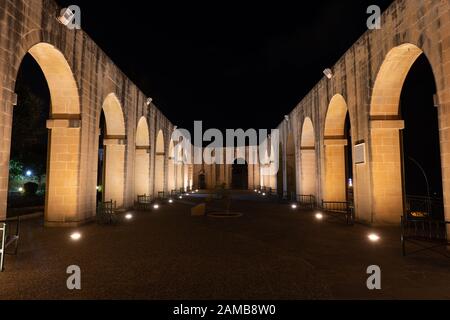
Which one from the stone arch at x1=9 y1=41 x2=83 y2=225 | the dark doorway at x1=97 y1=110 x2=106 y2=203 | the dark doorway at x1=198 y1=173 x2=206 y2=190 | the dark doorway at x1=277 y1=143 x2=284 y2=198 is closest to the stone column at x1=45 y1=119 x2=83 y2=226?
the stone arch at x1=9 y1=41 x2=83 y2=225

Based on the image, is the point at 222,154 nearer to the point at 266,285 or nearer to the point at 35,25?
the point at 35,25

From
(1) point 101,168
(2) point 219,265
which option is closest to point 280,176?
(1) point 101,168

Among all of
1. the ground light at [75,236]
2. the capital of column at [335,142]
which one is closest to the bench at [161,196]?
the capital of column at [335,142]

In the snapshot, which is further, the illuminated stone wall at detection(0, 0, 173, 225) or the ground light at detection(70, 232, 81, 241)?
the ground light at detection(70, 232, 81, 241)

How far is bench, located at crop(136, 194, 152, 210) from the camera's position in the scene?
17.0 meters

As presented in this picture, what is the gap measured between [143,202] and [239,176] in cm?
3095

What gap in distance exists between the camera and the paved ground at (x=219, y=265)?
4.49 metres

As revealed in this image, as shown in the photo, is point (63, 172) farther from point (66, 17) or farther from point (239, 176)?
point (239, 176)

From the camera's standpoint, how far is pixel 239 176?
1949 inches

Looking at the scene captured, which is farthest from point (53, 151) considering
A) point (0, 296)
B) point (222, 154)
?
point (222, 154)

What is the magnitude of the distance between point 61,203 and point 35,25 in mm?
5447

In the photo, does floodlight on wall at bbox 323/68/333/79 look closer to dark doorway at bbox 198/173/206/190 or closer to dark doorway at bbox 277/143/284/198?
dark doorway at bbox 277/143/284/198

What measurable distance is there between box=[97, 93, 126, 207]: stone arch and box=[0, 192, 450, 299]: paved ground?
19.3 feet
